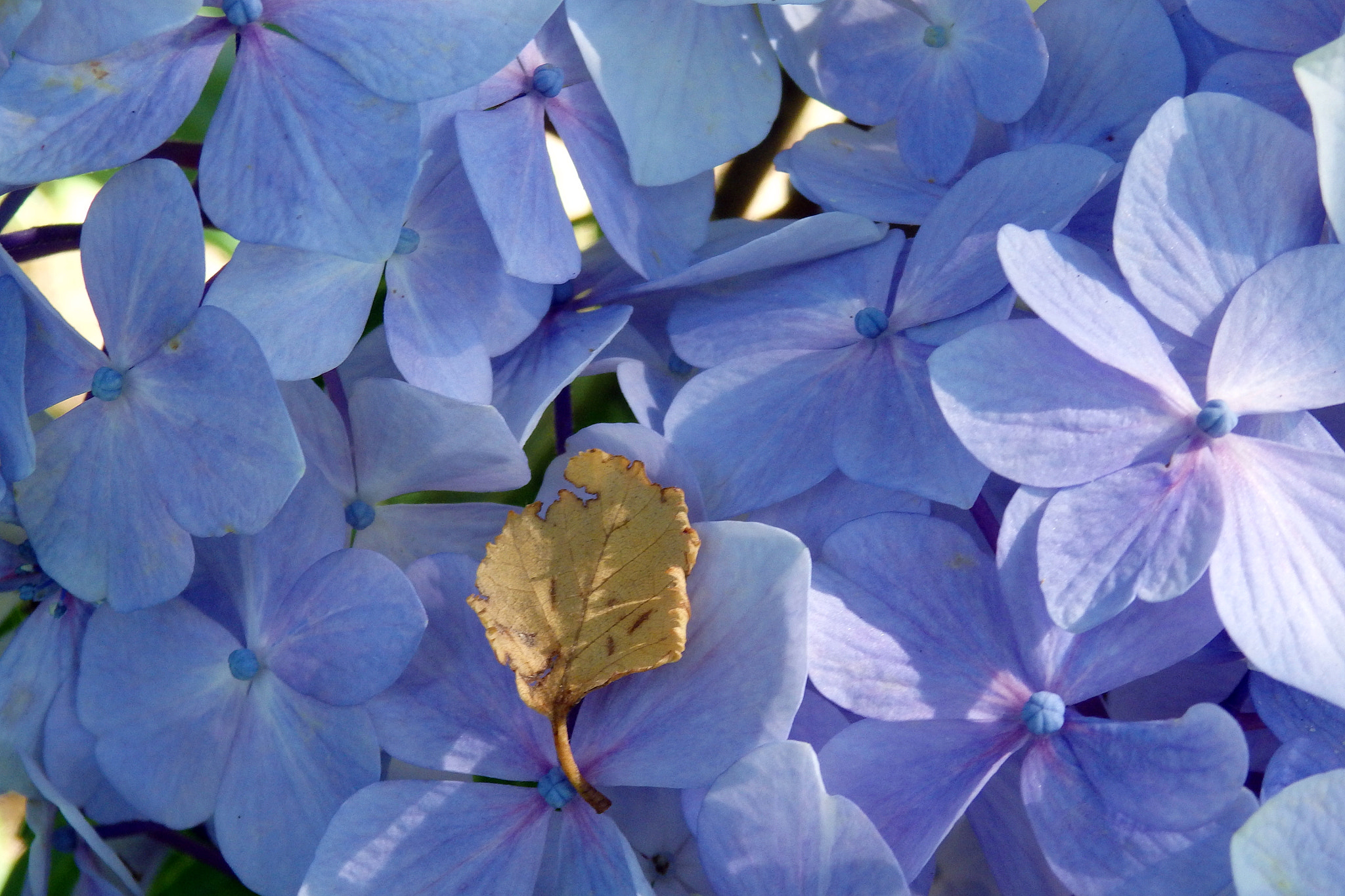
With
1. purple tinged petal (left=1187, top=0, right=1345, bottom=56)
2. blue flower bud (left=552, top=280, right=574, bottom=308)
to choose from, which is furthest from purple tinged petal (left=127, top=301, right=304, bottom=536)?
purple tinged petal (left=1187, top=0, right=1345, bottom=56)

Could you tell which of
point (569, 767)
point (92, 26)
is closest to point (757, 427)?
point (569, 767)

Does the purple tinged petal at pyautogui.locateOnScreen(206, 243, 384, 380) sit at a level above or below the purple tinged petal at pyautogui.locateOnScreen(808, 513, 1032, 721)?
above

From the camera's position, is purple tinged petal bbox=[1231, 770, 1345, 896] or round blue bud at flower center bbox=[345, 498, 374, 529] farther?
round blue bud at flower center bbox=[345, 498, 374, 529]

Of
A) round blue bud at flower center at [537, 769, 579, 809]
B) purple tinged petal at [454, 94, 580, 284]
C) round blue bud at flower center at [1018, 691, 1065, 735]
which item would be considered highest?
purple tinged petal at [454, 94, 580, 284]

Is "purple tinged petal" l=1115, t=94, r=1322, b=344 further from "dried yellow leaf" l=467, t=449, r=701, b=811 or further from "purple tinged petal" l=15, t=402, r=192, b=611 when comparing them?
"purple tinged petal" l=15, t=402, r=192, b=611

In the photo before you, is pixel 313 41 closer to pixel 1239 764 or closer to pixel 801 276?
pixel 801 276

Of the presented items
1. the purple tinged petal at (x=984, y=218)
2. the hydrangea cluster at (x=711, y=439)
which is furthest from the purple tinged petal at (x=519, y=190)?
the purple tinged petal at (x=984, y=218)

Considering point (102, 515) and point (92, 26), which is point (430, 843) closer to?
point (102, 515)
